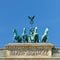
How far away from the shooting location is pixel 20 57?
89.9 meters

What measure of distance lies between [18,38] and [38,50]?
7.13 feet

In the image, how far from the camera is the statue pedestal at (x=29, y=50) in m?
90.0

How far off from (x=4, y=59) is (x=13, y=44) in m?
1.61

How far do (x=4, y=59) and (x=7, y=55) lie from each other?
0.51 m

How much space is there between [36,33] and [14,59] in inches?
124

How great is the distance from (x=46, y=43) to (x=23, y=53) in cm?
230

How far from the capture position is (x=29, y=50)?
9012 cm

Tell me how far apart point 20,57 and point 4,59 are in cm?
148

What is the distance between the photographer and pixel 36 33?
9031cm

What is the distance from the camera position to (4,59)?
89.9m

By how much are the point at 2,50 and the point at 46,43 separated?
411 centimetres

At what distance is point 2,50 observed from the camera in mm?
90438

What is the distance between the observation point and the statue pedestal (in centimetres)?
9000

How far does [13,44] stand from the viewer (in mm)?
90062
